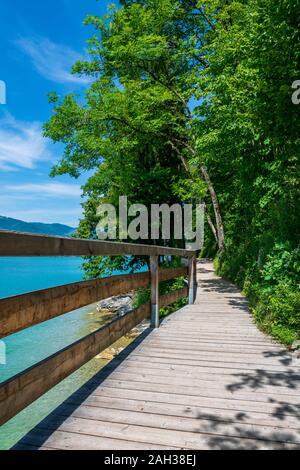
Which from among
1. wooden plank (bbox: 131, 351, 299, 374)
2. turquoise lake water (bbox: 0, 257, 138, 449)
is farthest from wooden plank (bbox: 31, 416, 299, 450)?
turquoise lake water (bbox: 0, 257, 138, 449)

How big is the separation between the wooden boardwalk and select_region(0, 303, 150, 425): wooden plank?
36cm

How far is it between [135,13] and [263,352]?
61.7 ft

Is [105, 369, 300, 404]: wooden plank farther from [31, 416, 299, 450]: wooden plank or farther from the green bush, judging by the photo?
the green bush

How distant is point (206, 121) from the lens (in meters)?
11.1

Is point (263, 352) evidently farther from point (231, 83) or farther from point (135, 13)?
point (135, 13)

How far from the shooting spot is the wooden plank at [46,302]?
223cm

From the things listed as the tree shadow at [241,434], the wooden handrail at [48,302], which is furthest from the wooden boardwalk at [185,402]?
the wooden handrail at [48,302]

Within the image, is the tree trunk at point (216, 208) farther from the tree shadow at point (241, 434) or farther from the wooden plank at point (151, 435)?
the wooden plank at point (151, 435)

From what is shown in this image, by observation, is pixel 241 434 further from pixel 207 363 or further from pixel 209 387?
pixel 207 363

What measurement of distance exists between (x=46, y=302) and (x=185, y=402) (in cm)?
162

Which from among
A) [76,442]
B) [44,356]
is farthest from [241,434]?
[44,356]

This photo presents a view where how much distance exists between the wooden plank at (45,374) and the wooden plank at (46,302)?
34cm

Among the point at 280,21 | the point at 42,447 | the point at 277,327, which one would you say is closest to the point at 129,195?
the point at 280,21

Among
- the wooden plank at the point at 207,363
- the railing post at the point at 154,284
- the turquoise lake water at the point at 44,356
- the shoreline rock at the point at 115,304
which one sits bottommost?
the turquoise lake water at the point at 44,356
